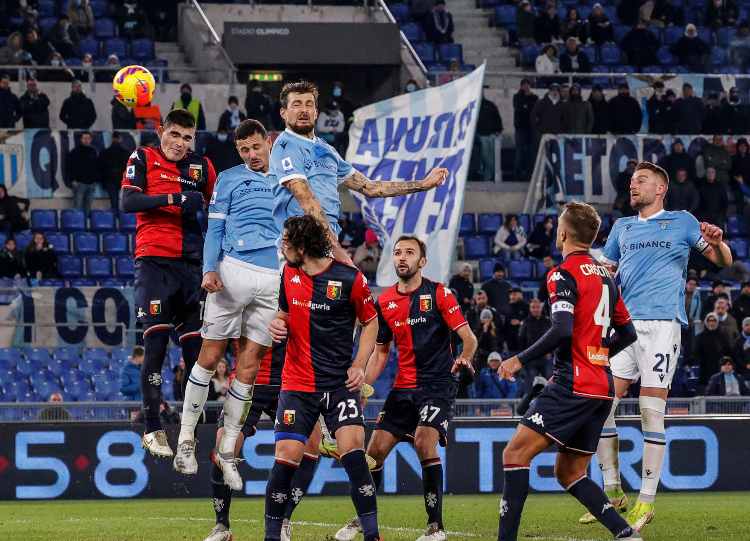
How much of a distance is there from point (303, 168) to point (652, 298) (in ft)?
9.63

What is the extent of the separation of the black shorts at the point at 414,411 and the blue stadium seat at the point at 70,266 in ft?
39.0

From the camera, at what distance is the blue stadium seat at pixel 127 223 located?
75.2ft

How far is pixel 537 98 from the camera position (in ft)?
83.4

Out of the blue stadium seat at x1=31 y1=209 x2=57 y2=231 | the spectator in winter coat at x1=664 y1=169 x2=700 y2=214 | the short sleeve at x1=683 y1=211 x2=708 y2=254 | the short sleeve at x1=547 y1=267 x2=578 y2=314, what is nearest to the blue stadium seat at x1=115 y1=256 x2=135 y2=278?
the blue stadium seat at x1=31 y1=209 x2=57 y2=231

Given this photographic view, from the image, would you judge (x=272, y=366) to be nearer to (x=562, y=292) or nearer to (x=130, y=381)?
(x=562, y=292)

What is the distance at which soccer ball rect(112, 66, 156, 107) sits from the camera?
12023mm

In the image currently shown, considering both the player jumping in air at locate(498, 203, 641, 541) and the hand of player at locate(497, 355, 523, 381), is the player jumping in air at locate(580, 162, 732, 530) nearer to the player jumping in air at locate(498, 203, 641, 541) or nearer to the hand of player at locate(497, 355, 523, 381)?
the player jumping in air at locate(498, 203, 641, 541)

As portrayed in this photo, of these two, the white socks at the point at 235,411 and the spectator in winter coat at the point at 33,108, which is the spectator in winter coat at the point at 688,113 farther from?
the white socks at the point at 235,411

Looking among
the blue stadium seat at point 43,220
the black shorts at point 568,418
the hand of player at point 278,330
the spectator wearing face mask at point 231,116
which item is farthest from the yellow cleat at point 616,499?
the spectator wearing face mask at point 231,116

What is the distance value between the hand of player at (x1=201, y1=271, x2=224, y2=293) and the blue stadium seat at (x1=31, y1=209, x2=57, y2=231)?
513 inches

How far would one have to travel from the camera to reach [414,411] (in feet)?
36.0

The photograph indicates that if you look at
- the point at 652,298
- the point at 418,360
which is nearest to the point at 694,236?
the point at 652,298

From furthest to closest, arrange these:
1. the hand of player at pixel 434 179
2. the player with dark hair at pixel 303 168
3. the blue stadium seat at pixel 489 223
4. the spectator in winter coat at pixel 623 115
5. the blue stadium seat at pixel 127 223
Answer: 1. the spectator in winter coat at pixel 623 115
2. the blue stadium seat at pixel 489 223
3. the blue stadium seat at pixel 127 223
4. the hand of player at pixel 434 179
5. the player with dark hair at pixel 303 168

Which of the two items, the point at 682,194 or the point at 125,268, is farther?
the point at 682,194
